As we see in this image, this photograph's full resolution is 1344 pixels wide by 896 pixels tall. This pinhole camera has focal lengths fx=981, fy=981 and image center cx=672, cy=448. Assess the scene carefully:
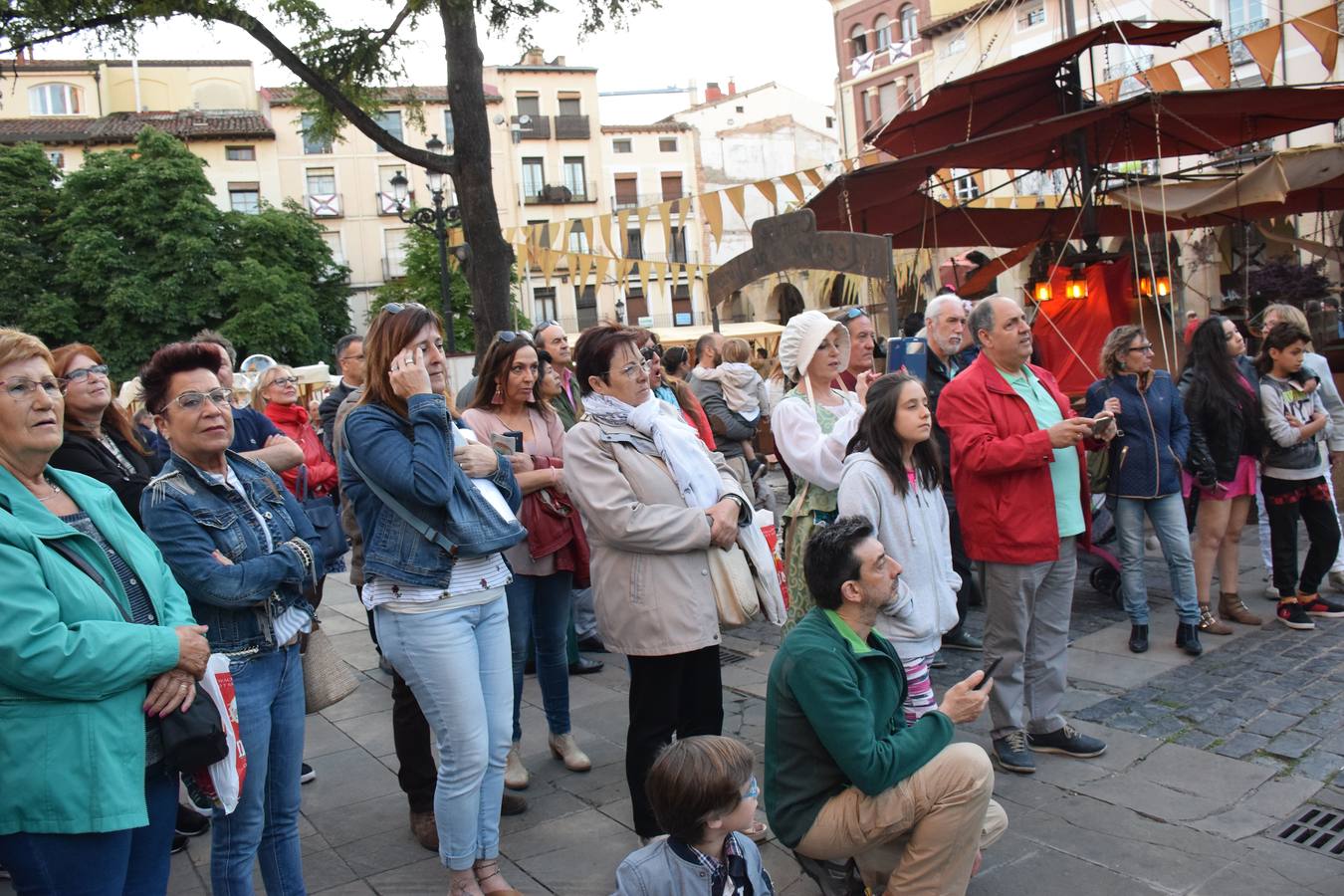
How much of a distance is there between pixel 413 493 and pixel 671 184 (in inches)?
Result: 1828

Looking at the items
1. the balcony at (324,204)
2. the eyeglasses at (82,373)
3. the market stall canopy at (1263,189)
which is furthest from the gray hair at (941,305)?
the balcony at (324,204)

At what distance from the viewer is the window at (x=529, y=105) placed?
4612 cm

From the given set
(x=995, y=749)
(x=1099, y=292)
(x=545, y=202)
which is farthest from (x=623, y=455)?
(x=545, y=202)

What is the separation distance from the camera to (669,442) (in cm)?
354

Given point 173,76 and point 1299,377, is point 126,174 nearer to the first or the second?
Answer: point 173,76

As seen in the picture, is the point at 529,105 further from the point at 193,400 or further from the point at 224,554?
the point at 224,554

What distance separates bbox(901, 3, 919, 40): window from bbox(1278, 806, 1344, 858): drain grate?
121 feet

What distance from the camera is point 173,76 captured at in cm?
4456

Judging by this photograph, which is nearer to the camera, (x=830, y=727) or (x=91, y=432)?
(x=830, y=727)

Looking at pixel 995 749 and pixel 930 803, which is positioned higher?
pixel 930 803

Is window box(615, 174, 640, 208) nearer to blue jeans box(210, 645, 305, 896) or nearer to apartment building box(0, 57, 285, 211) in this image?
apartment building box(0, 57, 285, 211)

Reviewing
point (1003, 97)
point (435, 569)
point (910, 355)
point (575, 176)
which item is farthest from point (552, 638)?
point (575, 176)

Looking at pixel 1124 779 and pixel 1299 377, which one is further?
pixel 1299 377

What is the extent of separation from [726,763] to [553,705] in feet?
6.80
